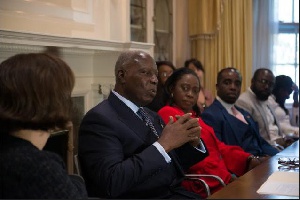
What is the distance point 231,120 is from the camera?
2559 millimetres

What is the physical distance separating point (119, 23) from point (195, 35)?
1.69 feet

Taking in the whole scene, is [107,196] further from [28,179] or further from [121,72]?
[28,179]

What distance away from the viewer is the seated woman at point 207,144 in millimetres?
2107

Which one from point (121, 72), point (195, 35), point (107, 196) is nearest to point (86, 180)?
point (107, 196)

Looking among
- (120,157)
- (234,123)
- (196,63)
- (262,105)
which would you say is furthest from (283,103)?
(120,157)

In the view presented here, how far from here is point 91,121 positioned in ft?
4.97

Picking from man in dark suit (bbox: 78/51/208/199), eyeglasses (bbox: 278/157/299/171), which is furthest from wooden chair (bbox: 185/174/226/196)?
eyeglasses (bbox: 278/157/299/171)

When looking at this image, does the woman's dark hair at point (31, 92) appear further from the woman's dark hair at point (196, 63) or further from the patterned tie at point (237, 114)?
the woman's dark hair at point (196, 63)

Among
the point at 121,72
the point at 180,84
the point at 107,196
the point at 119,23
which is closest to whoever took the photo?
the point at 107,196

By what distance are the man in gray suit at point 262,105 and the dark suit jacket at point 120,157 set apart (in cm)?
156

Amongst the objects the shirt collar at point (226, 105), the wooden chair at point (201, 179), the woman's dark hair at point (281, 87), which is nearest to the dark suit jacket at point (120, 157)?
the wooden chair at point (201, 179)

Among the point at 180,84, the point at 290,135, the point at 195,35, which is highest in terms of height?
the point at 195,35

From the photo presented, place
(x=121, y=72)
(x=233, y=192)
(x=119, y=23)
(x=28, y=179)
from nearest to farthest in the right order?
(x=28, y=179) < (x=233, y=192) < (x=121, y=72) < (x=119, y=23)

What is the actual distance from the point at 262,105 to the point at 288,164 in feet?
4.97
